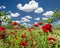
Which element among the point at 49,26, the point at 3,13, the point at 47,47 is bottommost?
the point at 47,47

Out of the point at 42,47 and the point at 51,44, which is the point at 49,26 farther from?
the point at 42,47

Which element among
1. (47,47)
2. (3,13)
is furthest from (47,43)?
(3,13)

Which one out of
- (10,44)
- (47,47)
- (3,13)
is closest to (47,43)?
(47,47)

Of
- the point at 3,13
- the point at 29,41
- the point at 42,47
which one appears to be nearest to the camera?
the point at 42,47

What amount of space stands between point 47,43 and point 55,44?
167 millimetres

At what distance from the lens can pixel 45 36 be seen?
4.36 metres

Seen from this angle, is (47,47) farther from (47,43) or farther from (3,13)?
(3,13)

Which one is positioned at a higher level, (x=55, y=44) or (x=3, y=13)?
(x=3, y=13)

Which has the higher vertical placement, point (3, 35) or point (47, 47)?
point (3, 35)

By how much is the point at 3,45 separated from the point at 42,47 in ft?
2.86

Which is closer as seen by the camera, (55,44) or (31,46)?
(55,44)

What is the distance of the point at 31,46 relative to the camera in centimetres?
532

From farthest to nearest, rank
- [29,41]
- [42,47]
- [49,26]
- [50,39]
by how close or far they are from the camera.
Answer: [29,41] < [42,47] < [50,39] < [49,26]

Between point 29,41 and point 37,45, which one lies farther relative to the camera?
point 29,41
